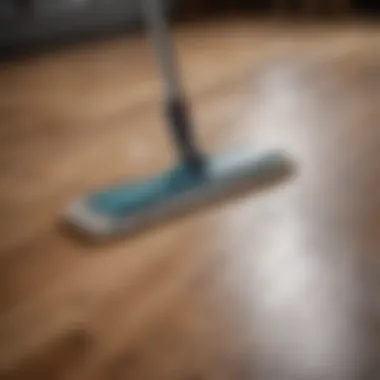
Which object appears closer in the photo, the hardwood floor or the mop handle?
the hardwood floor

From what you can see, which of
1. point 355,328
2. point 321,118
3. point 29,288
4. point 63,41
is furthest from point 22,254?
point 63,41

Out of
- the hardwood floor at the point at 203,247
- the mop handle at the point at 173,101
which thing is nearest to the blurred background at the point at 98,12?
the hardwood floor at the point at 203,247

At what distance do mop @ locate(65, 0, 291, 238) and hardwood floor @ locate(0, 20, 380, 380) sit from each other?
0.11 feet

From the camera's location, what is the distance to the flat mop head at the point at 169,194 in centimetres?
144

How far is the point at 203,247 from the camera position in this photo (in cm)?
137

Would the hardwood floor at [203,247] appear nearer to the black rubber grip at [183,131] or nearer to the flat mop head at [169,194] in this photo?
the flat mop head at [169,194]

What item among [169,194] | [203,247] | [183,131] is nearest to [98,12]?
[183,131]

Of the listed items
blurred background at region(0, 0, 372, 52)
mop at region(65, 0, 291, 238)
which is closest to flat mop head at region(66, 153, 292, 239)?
mop at region(65, 0, 291, 238)

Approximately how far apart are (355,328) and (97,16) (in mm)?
2221

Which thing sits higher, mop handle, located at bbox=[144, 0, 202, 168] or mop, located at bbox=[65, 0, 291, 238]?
mop handle, located at bbox=[144, 0, 202, 168]

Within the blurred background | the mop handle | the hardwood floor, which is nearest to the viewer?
the hardwood floor

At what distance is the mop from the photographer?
145 centimetres

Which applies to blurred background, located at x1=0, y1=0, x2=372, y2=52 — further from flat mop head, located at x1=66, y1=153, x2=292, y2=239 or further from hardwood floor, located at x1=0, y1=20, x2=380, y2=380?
flat mop head, located at x1=66, y1=153, x2=292, y2=239

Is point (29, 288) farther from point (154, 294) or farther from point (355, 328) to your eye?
point (355, 328)
